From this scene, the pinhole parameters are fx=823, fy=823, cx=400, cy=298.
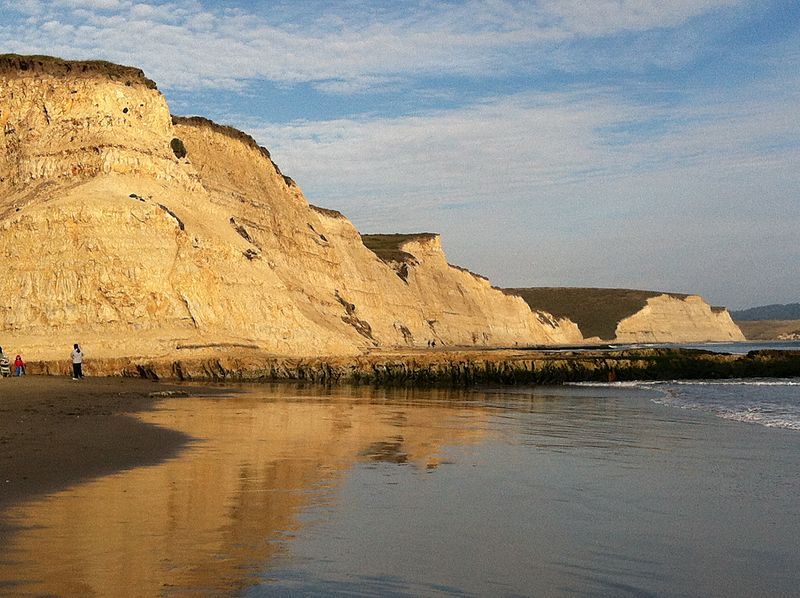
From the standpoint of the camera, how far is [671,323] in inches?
5989

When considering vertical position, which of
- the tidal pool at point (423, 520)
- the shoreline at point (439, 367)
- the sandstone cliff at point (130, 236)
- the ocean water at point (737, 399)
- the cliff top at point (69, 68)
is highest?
the cliff top at point (69, 68)

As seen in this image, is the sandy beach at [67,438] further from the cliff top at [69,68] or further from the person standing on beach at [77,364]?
the cliff top at [69,68]

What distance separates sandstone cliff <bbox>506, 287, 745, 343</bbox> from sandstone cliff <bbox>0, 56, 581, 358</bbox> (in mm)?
99785

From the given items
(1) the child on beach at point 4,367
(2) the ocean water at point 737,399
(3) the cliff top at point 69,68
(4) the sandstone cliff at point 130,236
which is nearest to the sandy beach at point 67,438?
(1) the child on beach at point 4,367

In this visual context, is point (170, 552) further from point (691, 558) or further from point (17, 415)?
point (17, 415)

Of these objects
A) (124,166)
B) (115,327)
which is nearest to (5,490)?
(115,327)

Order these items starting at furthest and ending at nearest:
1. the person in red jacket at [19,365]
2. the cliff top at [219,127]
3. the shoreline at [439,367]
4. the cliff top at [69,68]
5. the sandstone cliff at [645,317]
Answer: the sandstone cliff at [645,317] < the cliff top at [219,127] < the cliff top at [69,68] < the shoreline at [439,367] < the person in red jacket at [19,365]

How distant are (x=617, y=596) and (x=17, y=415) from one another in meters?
13.3

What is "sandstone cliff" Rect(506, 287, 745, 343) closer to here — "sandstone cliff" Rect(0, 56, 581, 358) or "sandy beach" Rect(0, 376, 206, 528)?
"sandstone cliff" Rect(0, 56, 581, 358)

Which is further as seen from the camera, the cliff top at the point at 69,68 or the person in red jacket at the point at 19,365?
the cliff top at the point at 69,68

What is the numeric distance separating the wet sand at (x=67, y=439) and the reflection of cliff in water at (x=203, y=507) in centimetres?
40

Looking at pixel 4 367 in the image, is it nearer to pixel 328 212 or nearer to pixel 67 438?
pixel 67 438

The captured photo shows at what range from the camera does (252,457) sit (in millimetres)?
11180

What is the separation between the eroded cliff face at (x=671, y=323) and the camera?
148875mm
